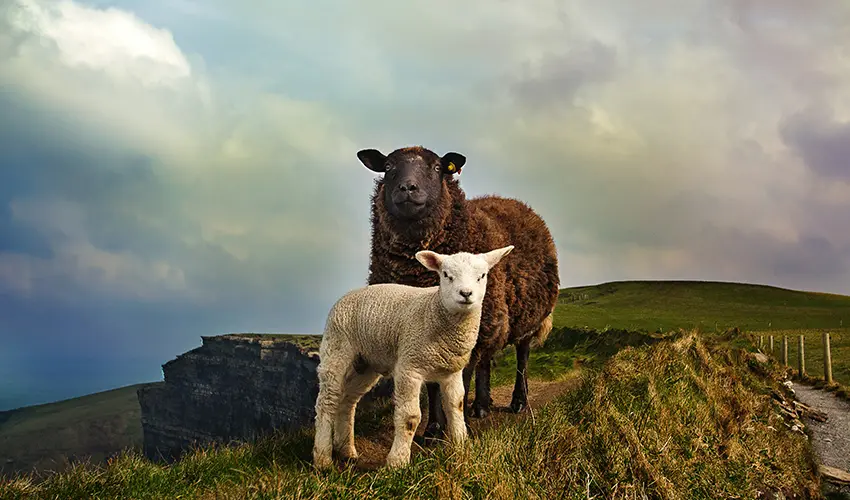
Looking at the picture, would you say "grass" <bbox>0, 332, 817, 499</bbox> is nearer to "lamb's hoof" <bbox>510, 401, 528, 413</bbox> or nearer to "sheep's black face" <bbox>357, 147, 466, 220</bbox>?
"lamb's hoof" <bbox>510, 401, 528, 413</bbox>

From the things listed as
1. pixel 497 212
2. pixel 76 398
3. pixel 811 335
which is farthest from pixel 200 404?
pixel 497 212

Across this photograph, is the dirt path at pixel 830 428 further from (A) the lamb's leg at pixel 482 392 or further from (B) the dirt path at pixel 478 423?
(A) the lamb's leg at pixel 482 392

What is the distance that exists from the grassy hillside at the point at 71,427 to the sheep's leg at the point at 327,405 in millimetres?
129050

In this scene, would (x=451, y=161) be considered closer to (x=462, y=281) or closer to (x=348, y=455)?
(x=462, y=281)

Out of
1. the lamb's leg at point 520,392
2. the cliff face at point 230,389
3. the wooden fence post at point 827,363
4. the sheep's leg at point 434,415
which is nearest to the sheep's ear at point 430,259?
the sheep's leg at point 434,415

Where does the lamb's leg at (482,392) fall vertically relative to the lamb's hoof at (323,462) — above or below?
above

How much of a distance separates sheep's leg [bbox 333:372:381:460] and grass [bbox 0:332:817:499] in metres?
0.44

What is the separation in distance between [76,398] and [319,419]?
584 feet

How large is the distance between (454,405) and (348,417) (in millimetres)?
1580

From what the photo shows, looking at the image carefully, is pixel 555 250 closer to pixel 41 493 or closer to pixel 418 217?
pixel 418 217

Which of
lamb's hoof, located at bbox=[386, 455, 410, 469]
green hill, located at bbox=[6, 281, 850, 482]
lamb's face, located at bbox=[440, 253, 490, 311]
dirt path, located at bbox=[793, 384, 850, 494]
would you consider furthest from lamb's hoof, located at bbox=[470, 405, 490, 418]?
dirt path, located at bbox=[793, 384, 850, 494]

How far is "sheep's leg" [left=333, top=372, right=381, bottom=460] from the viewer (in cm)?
698

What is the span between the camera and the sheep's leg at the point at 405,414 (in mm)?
5969

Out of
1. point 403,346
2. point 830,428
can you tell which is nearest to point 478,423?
point 403,346
